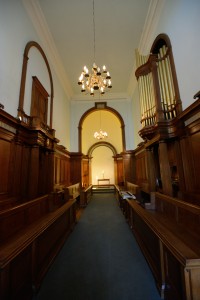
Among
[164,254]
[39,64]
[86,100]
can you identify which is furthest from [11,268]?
[86,100]

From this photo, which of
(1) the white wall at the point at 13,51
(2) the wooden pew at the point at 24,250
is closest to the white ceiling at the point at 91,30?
(1) the white wall at the point at 13,51

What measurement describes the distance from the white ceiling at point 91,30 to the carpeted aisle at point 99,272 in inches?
238

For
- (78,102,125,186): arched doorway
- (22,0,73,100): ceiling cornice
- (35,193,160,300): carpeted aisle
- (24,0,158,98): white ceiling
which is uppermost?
(24,0,158,98): white ceiling

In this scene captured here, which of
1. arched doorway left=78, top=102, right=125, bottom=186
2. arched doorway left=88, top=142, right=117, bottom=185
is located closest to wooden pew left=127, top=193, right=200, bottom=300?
arched doorway left=78, top=102, right=125, bottom=186

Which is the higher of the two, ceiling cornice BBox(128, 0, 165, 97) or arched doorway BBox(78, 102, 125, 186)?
ceiling cornice BBox(128, 0, 165, 97)

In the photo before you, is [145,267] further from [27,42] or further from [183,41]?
[27,42]

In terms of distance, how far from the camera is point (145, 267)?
7.15ft

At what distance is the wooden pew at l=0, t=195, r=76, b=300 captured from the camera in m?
1.39

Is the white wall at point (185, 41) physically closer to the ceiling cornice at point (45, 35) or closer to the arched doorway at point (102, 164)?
the ceiling cornice at point (45, 35)

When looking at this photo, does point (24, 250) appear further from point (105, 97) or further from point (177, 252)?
point (105, 97)

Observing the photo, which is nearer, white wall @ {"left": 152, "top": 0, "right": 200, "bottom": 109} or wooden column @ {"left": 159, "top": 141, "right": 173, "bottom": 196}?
white wall @ {"left": 152, "top": 0, "right": 200, "bottom": 109}

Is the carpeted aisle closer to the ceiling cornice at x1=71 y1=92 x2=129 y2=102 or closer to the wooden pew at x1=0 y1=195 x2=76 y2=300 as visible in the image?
the wooden pew at x1=0 y1=195 x2=76 y2=300

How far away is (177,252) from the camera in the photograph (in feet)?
4.20

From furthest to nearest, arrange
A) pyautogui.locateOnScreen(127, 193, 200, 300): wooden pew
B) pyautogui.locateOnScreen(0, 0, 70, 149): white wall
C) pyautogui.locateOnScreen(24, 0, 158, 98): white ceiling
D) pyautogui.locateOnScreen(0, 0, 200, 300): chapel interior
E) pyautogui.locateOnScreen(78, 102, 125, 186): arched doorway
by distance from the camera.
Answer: pyautogui.locateOnScreen(78, 102, 125, 186): arched doorway < pyautogui.locateOnScreen(24, 0, 158, 98): white ceiling < pyautogui.locateOnScreen(0, 0, 70, 149): white wall < pyautogui.locateOnScreen(0, 0, 200, 300): chapel interior < pyautogui.locateOnScreen(127, 193, 200, 300): wooden pew
